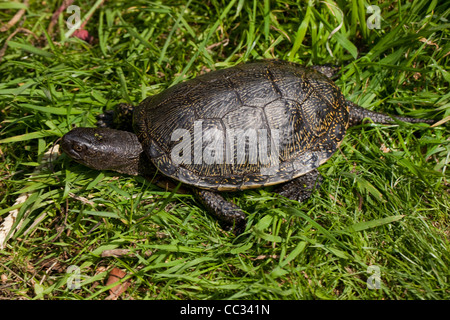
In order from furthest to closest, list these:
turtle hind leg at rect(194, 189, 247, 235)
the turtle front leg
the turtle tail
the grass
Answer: the turtle tail → the turtle front leg → turtle hind leg at rect(194, 189, 247, 235) → the grass

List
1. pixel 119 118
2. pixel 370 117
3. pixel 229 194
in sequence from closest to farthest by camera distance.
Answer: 1. pixel 229 194
2. pixel 370 117
3. pixel 119 118

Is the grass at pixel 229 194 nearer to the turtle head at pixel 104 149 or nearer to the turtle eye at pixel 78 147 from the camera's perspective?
the turtle head at pixel 104 149

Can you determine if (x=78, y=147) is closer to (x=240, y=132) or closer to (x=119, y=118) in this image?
(x=119, y=118)

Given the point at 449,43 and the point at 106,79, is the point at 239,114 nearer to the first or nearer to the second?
the point at 106,79

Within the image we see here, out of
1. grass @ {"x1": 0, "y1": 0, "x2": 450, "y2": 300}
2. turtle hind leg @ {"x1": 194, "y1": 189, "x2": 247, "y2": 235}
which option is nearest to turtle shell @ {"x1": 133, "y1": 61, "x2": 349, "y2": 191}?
turtle hind leg @ {"x1": 194, "y1": 189, "x2": 247, "y2": 235}

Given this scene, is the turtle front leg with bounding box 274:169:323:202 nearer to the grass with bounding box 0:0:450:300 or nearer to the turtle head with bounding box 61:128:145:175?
the grass with bounding box 0:0:450:300

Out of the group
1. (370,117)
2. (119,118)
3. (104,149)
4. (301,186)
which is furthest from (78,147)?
(370,117)

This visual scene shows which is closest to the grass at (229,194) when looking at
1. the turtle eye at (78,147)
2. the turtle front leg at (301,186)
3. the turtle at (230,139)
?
the turtle front leg at (301,186)
